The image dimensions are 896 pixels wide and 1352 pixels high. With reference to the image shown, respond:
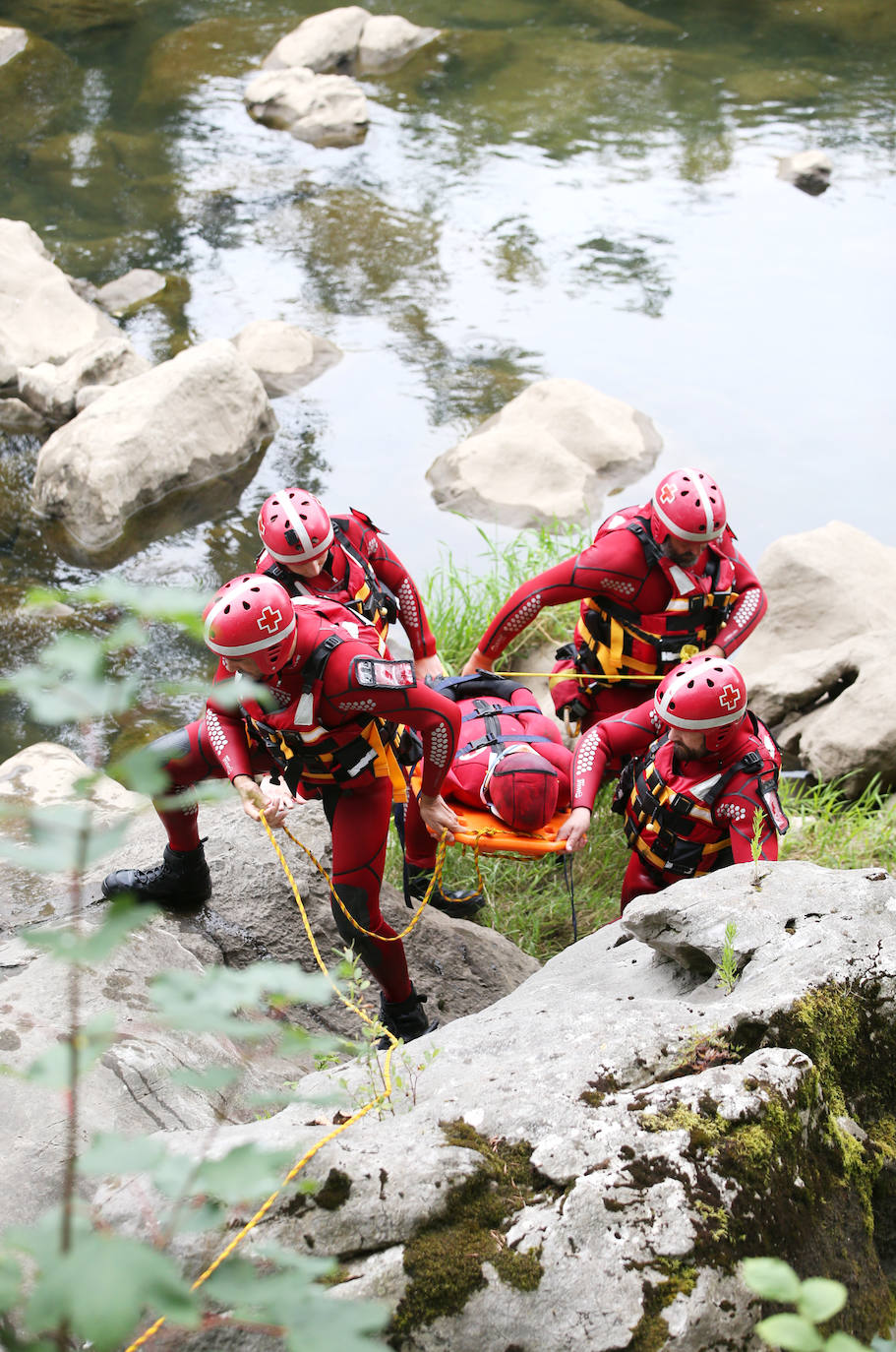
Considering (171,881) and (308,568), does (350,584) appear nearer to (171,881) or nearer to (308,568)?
(308,568)

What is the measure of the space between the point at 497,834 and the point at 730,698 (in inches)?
44.8

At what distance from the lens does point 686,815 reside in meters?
3.82

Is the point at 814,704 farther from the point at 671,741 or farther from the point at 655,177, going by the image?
the point at 655,177

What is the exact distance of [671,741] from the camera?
3.88 m

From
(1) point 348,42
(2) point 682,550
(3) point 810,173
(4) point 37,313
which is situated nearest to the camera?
(2) point 682,550

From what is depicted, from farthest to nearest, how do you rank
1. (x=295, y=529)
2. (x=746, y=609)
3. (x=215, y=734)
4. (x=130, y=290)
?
(x=130, y=290), (x=746, y=609), (x=295, y=529), (x=215, y=734)

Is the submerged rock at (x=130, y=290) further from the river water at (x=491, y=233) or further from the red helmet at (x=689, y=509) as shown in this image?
the red helmet at (x=689, y=509)

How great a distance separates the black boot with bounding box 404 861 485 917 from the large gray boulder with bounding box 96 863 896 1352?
2.00 metres

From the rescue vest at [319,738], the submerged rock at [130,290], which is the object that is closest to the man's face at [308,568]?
the rescue vest at [319,738]

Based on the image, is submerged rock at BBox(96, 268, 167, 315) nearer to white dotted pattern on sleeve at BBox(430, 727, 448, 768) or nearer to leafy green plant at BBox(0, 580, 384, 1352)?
white dotted pattern on sleeve at BBox(430, 727, 448, 768)

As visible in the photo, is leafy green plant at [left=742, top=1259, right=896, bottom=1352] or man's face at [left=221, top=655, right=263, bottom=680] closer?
leafy green plant at [left=742, top=1259, right=896, bottom=1352]

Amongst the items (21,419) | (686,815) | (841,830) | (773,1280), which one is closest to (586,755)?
(686,815)

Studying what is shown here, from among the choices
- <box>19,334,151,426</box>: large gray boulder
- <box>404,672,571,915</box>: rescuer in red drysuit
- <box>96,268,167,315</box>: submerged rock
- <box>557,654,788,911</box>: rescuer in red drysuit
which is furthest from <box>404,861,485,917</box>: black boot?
<box>96,268,167,315</box>: submerged rock

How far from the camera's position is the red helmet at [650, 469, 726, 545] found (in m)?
4.46
